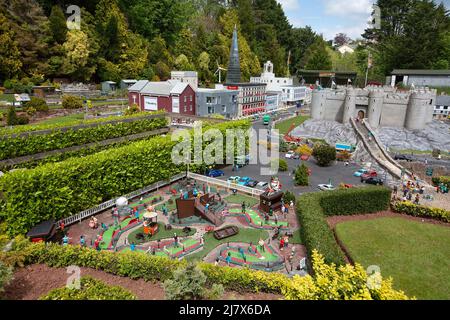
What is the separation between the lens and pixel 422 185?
38594 millimetres

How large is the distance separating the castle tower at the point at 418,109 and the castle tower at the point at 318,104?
16.5m

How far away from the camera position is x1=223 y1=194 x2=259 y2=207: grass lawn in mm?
31462

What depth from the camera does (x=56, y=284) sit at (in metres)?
15.3

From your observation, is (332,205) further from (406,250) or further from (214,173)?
(214,173)

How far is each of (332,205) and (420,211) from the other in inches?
338

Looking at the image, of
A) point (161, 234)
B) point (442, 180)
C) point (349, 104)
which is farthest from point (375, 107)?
point (161, 234)

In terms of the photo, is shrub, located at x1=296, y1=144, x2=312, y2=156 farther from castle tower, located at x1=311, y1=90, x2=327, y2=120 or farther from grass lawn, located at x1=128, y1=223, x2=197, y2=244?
grass lawn, located at x1=128, y1=223, x2=197, y2=244

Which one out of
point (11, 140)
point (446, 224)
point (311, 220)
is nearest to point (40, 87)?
point (11, 140)

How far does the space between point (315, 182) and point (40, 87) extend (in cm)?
5961

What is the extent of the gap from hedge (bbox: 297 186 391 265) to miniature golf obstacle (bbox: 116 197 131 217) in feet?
50.5

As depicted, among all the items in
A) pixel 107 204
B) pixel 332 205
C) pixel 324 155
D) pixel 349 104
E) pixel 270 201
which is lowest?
pixel 107 204

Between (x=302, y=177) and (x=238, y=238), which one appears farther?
(x=302, y=177)

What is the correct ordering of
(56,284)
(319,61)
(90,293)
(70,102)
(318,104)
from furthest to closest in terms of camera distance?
(319,61) < (318,104) < (70,102) < (56,284) < (90,293)
